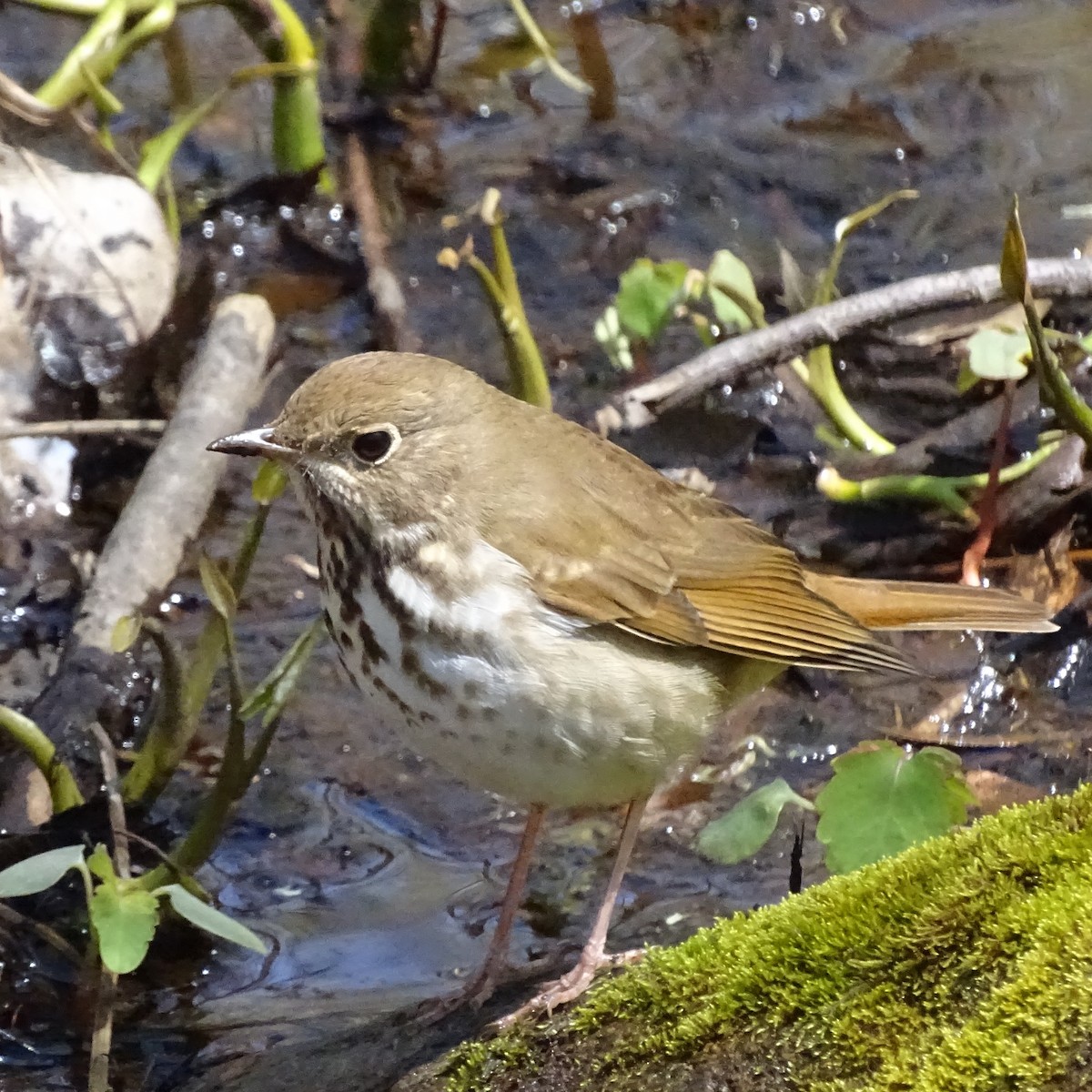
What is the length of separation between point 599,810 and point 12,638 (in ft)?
5.63

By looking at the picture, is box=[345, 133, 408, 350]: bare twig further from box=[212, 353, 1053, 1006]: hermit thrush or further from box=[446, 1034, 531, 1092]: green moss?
box=[446, 1034, 531, 1092]: green moss

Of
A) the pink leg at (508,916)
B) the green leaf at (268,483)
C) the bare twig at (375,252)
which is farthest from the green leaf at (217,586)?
the bare twig at (375,252)

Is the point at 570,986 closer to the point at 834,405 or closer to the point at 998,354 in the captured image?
the point at 998,354

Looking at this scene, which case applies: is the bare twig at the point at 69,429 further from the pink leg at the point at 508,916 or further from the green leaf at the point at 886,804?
the green leaf at the point at 886,804

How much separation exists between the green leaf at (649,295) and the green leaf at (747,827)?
208 centimetres

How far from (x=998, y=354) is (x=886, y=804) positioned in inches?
57.1

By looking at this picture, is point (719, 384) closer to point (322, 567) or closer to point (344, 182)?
point (322, 567)

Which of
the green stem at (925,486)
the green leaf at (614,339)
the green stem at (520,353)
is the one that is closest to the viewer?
the green stem at (520,353)

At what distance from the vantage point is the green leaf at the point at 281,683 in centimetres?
305

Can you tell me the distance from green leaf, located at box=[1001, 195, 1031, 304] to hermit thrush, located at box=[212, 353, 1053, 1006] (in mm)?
744

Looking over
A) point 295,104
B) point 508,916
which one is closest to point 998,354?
point 508,916

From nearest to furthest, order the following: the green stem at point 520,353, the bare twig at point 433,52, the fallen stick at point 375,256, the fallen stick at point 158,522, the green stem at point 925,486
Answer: the fallen stick at point 158,522, the green stem at point 520,353, the green stem at point 925,486, the fallen stick at point 375,256, the bare twig at point 433,52

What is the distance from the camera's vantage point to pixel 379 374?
3.19m

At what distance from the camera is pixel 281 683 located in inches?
122
